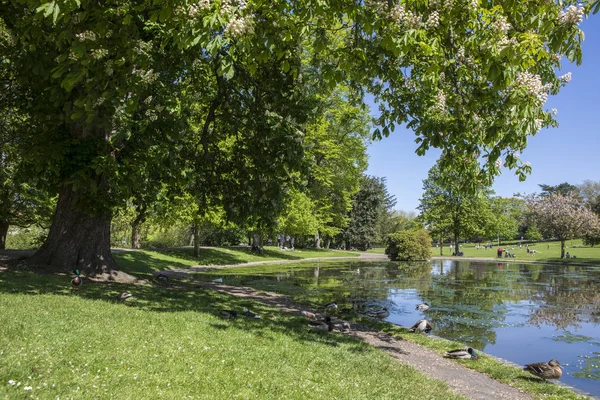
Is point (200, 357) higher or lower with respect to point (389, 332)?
higher

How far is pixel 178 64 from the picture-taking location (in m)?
11.2

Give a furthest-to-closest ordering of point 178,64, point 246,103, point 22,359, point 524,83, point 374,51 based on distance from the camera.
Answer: point 246,103
point 178,64
point 374,51
point 524,83
point 22,359

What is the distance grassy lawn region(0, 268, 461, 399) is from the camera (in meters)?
4.78

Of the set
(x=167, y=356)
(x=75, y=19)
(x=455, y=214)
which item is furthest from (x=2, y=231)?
(x=455, y=214)

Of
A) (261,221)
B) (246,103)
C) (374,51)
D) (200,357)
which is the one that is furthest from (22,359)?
(246,103)

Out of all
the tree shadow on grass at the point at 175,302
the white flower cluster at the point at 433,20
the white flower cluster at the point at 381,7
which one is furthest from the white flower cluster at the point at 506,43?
the tree shadow on grass at the point at 175,302

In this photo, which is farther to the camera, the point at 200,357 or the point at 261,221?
the point at 261,221

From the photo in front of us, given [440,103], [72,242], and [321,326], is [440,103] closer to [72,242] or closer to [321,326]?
[321,326]

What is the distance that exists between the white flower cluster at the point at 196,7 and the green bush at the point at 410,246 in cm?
4224

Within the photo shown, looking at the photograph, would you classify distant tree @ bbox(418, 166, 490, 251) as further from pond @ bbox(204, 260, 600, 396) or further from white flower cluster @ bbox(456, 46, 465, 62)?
white flower cluster @ bbox(456, 46, 465, 62)

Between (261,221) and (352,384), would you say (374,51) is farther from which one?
(261,221)

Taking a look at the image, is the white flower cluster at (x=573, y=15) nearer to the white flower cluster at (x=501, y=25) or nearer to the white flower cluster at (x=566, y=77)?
the white flower cluster at (x=501, y=25)

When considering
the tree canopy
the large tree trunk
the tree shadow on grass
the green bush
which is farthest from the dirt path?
the green bush

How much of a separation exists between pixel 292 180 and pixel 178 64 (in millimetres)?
5099
